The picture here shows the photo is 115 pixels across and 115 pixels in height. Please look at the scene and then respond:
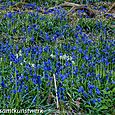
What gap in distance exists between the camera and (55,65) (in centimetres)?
584

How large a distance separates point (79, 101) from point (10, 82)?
99cm

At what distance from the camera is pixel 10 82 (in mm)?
4969

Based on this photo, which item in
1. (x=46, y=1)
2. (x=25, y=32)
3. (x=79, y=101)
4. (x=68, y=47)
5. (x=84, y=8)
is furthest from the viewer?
Answer: (x=46, y=1)

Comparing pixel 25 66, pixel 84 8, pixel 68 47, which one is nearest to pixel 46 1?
pixel 84 8

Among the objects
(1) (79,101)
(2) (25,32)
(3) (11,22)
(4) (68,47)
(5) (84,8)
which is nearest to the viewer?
(1) (79,101)

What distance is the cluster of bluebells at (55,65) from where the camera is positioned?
4.88 meters

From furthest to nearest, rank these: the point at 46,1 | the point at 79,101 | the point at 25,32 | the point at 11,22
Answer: the point at 46,1, the point at 11,22, the point at 25,32, the point at 79,101

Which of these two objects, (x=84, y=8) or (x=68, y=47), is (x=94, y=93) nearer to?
(x=68, y=47)

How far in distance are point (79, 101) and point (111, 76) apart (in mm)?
782

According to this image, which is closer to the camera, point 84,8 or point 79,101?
point 79,101

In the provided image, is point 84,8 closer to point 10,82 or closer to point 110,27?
point 110,27

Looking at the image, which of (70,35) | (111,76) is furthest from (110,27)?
(111,76)

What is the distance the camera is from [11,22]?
846 centimetres

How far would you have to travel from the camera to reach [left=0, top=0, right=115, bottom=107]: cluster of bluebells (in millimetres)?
4883
